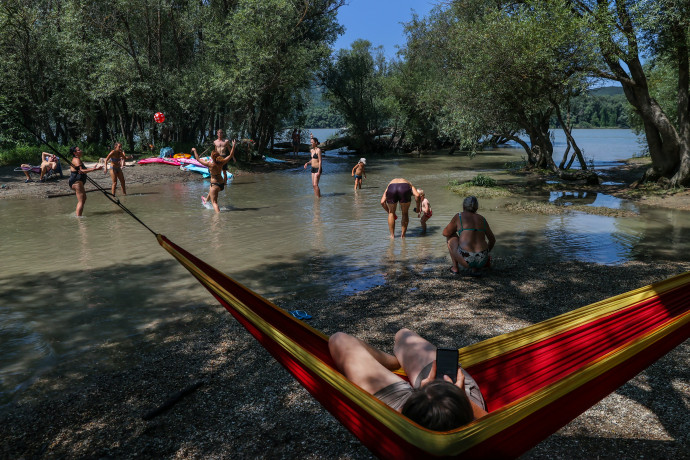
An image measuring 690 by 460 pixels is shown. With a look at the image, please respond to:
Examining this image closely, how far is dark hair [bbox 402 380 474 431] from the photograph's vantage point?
2014 millimetres

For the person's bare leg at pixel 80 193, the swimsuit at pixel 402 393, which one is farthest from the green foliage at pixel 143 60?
the swimsuit at pixel 402 393

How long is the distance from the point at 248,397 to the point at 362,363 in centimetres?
112

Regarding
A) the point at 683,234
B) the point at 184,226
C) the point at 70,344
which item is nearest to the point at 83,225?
the point at 184,226

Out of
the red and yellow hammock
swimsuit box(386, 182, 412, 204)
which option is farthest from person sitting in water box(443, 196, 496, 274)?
the red and yellow hammock

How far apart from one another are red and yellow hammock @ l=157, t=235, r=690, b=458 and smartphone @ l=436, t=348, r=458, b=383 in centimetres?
27

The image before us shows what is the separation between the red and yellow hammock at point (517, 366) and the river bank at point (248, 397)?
0.55 meters

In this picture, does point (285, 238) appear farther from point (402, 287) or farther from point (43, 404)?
point (43, 404)

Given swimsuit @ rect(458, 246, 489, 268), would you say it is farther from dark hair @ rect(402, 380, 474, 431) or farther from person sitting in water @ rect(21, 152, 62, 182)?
person sitting in water @ rect(21, 152, 62, 182)

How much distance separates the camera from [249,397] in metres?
3.49

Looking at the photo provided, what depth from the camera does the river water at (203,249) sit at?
5.39 meters

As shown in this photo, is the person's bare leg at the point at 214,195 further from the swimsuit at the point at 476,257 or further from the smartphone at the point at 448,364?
the smartphone at the point at 448,364

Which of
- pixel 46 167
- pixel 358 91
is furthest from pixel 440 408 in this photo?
pixel 358 91

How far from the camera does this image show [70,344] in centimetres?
475

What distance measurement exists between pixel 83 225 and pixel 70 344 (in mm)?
6721
